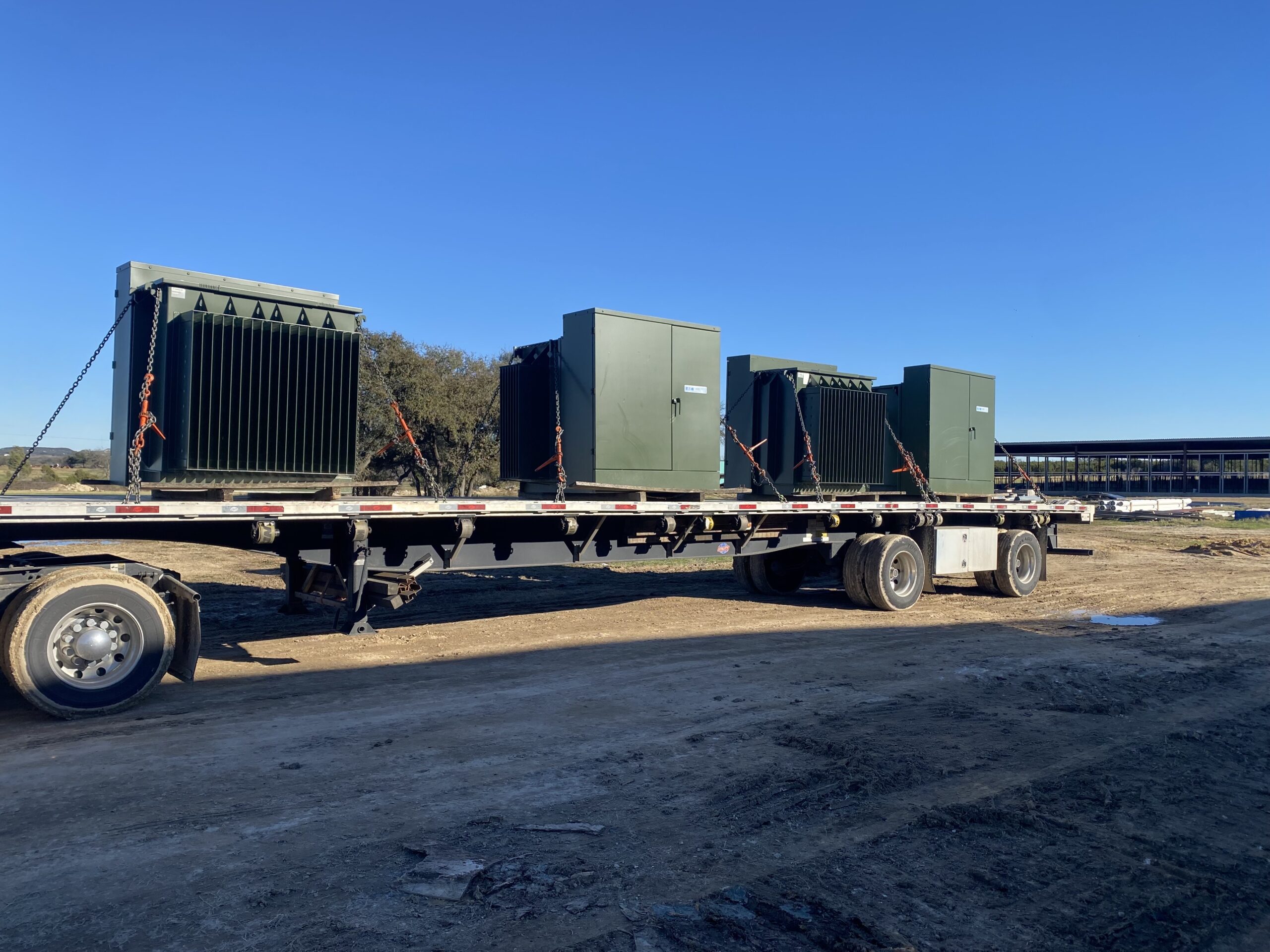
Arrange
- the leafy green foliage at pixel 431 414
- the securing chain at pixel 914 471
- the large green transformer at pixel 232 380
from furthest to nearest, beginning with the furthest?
the leafy green foliage at pixel 431 414, the securing chain at pixel 914 471, the large green transformer at pixel 232 380

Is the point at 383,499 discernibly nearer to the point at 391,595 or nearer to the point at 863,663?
the point at 391,595

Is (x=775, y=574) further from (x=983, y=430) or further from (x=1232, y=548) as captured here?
(x=1232, y=548)

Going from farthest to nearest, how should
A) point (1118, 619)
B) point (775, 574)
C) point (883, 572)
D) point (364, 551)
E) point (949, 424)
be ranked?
point (949, 424)
point (775, 574)
point (883, 572)
point (1118, 619)
point (364, 551)

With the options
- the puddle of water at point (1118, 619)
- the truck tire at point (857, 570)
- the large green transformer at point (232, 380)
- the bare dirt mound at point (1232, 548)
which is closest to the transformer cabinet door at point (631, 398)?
the large green transformer at point (232, 380)

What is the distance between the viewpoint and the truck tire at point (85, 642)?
614cm

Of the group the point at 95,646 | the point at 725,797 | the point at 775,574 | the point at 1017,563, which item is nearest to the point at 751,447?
the point at 775,574

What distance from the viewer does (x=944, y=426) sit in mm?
14766

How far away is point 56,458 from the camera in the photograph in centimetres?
5619

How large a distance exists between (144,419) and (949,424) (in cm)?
1222

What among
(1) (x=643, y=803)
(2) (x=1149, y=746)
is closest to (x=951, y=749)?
(2) (x=1149, y=746)

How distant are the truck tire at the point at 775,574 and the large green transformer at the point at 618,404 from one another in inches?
140

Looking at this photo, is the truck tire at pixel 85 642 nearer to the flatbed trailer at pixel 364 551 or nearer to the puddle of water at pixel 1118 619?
the flatbed trailer at pixel 364 551

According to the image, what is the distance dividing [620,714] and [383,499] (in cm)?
330

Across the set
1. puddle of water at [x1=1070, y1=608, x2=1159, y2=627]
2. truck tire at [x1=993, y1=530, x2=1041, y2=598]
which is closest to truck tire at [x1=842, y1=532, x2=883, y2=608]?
puddle of water at [x1=1070, y1=608, x2=1159, y2=627]
